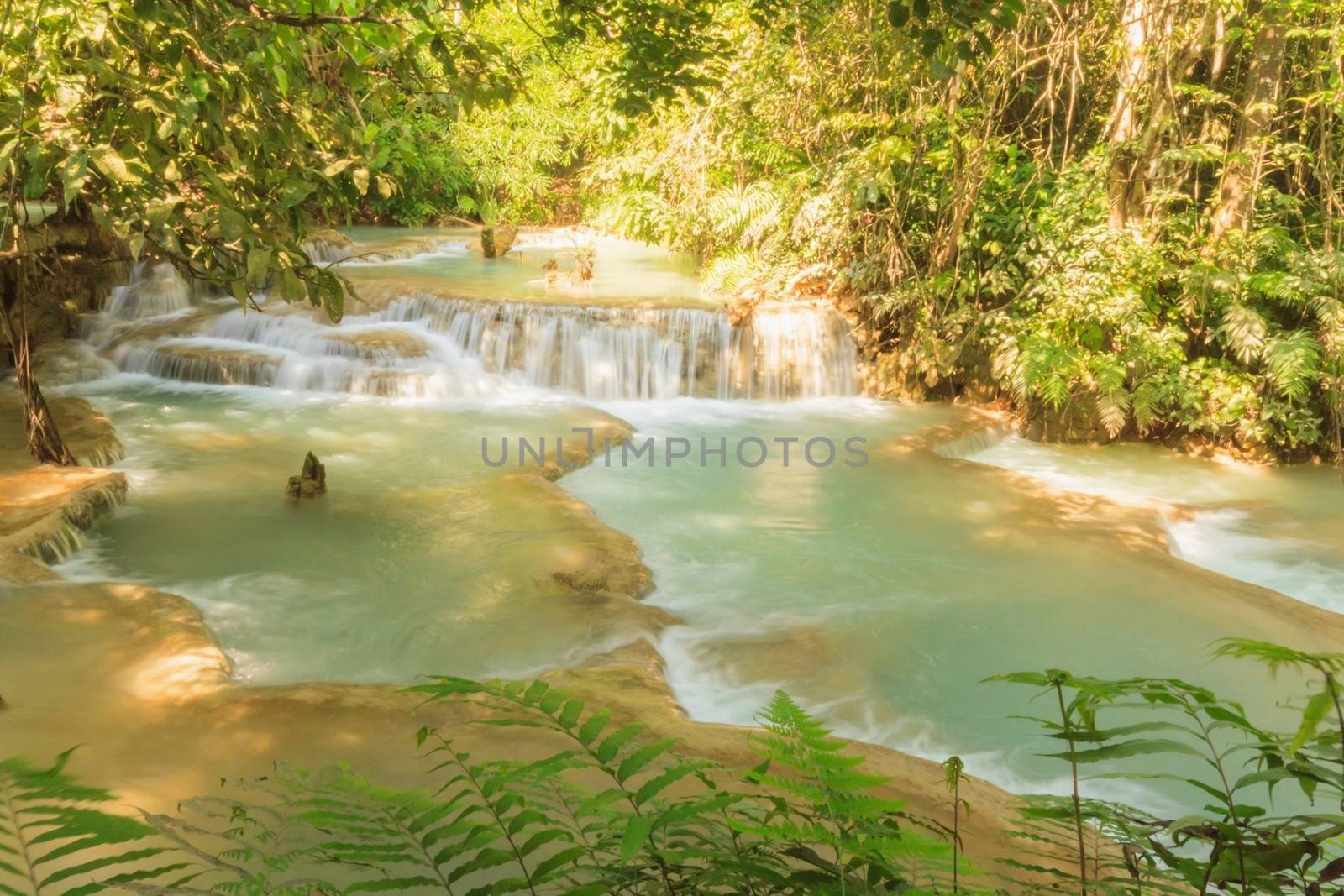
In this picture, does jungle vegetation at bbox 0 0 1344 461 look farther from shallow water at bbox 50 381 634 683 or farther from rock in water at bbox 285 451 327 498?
rock in water at bbox 285 451 327 498

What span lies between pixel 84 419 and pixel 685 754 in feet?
25.4

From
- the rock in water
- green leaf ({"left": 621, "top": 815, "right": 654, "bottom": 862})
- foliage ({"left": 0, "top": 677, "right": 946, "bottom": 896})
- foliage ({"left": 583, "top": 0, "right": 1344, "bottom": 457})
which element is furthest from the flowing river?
green leaf ({"left": 621, "top": 815, "right": 654, "bottom": 862})

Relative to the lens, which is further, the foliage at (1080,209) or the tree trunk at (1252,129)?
the tree trunk at (1252,129)

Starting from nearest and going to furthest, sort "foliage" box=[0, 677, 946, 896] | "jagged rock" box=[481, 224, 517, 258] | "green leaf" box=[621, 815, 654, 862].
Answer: "green leaf" box=[621, 815, 654, 862], "foliage" box=[0, 677, 946, 896], "jagged rock" box=[481, 224, 517, 258]

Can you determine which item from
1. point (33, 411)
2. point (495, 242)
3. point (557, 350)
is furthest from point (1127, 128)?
point (495, 242)

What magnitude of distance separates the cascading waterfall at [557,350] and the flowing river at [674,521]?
4cm

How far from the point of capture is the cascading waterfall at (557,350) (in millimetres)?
12094

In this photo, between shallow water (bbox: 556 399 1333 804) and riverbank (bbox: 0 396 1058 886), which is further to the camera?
shallow water (bbox: 556 399 1333 804)

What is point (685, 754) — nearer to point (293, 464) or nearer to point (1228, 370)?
point (293, 464)

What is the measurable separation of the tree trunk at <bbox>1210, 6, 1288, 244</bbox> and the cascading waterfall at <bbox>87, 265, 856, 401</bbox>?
4497 mm

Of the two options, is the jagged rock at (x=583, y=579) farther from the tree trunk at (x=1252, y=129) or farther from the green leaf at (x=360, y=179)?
the tree trunk at (x=1252, y=129)

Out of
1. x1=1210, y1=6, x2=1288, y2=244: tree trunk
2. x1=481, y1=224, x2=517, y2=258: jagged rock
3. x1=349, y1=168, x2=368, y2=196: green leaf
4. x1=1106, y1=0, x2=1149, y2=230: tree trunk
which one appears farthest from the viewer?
x1=481, y1=224, x2=517, y2=258: jagged rock

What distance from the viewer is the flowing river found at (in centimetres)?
584

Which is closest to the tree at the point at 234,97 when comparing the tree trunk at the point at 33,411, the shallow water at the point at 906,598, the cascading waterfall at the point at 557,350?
the shallow water at the point at 906,598
